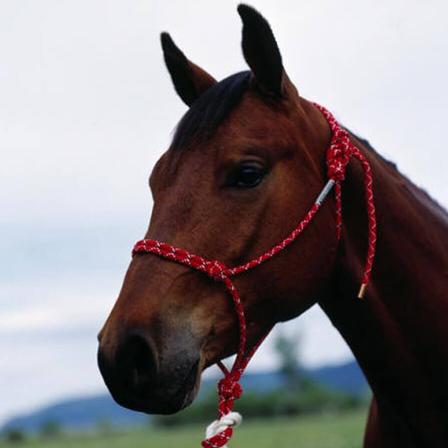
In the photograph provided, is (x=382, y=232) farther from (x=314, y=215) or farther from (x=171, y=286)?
(x=171, y=286)

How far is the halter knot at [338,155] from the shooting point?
13.9 ft

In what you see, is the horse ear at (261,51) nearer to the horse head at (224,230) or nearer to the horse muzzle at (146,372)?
the horse head at (224,230)

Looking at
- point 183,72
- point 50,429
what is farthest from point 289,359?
point 183,72

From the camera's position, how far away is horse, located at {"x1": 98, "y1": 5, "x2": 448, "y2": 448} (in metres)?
3.65

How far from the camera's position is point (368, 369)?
4453 mm

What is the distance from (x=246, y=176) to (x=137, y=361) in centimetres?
97

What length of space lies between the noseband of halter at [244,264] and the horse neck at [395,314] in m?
0.06

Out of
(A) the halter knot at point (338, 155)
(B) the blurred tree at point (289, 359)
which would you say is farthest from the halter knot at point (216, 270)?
(B) the blurred tree at point (289, 359)

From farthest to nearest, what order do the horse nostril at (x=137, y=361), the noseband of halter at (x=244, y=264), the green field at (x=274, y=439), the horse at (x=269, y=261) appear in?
the green field at (x=274, y=439) < the noseband of halter at (x=244, y=264) < the horse at (x=269, y=261) < the horse nostril at (x=137, y=361)

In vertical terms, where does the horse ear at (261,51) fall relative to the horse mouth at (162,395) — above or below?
above

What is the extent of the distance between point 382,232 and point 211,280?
991 mm

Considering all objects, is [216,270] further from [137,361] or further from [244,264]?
[137,361]

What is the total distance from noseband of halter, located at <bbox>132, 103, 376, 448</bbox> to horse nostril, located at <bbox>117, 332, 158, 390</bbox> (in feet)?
1.39

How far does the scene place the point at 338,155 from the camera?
169 inches
